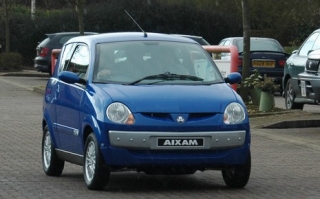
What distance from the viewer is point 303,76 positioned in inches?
684

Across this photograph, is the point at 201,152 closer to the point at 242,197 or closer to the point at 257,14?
the point at 242,197

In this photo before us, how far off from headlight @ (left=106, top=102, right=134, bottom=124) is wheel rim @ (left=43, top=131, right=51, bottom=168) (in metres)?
1.91

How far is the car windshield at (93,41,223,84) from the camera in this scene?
10078 millimetres

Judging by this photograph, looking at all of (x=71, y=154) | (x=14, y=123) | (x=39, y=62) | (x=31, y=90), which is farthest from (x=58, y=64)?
(x=39, y=62)

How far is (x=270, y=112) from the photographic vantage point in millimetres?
18844

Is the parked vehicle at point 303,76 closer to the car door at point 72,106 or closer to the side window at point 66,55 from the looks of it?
the side window at point 66,55

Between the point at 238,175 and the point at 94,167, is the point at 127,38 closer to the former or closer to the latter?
the point at 94,167

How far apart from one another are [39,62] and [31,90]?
595cm

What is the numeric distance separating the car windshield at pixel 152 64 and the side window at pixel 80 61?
0.21 meters

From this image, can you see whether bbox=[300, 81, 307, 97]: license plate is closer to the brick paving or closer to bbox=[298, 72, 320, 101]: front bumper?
bbox=[298, 72, 320, 101]: front bumper

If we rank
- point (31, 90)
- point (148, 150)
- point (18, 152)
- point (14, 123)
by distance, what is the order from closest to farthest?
point (148, 150)
point (18, 152)
point (14, 123)
point (31, 90)

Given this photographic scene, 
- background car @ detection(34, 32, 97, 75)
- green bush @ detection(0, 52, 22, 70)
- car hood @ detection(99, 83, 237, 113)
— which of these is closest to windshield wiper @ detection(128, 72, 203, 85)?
car hood @ detection(99, 83, 237, 113)

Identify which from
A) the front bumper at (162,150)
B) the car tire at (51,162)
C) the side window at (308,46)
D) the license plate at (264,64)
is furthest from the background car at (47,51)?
the front bumper at (162,150)

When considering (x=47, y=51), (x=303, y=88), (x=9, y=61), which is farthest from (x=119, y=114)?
(x=9, y=61)
